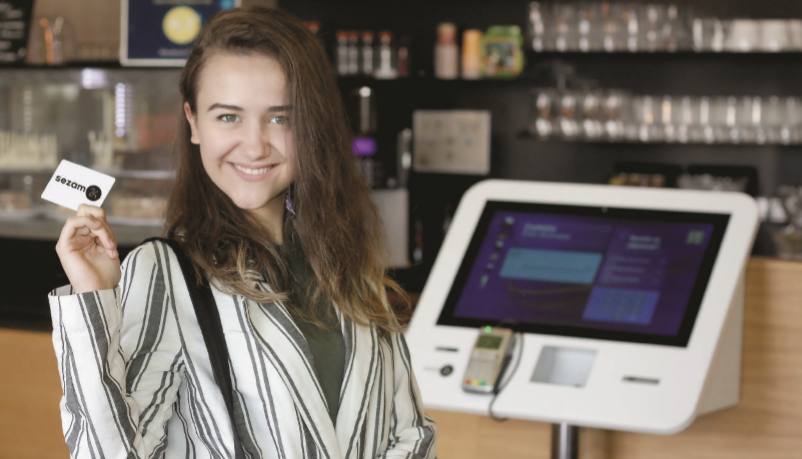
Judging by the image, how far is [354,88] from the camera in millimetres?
5289

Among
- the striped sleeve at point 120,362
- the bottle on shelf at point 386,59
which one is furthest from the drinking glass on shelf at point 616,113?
the striped sleeve at point 120,362

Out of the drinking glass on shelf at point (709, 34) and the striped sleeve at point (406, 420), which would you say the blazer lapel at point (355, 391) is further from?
the drinking glass on shelf at point (709, 34)

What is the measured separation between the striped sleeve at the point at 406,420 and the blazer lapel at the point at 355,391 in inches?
4.2

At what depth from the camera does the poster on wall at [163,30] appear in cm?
405

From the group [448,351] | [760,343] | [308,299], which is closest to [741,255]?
[760,343]

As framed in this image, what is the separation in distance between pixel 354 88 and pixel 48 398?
9.62 feet

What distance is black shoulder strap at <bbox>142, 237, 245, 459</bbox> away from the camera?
114cm

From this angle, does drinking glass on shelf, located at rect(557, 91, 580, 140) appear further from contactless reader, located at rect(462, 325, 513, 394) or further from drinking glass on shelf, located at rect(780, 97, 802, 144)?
contactless reader, located at rect(462, 325, 513, 394)

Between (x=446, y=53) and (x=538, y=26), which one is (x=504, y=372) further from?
(x=446, y=53)

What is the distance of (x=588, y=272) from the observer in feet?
6.73

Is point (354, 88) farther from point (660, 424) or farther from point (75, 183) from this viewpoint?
point (75, 183)

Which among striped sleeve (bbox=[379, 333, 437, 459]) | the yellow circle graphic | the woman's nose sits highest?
the yellow circle graphic

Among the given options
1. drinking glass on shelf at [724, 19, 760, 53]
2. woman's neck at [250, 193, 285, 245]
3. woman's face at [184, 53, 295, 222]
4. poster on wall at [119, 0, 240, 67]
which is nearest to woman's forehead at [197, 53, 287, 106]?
woman's face at [184, 53, 295, 222]

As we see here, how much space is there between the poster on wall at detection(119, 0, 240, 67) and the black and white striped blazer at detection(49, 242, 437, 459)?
3.03m
